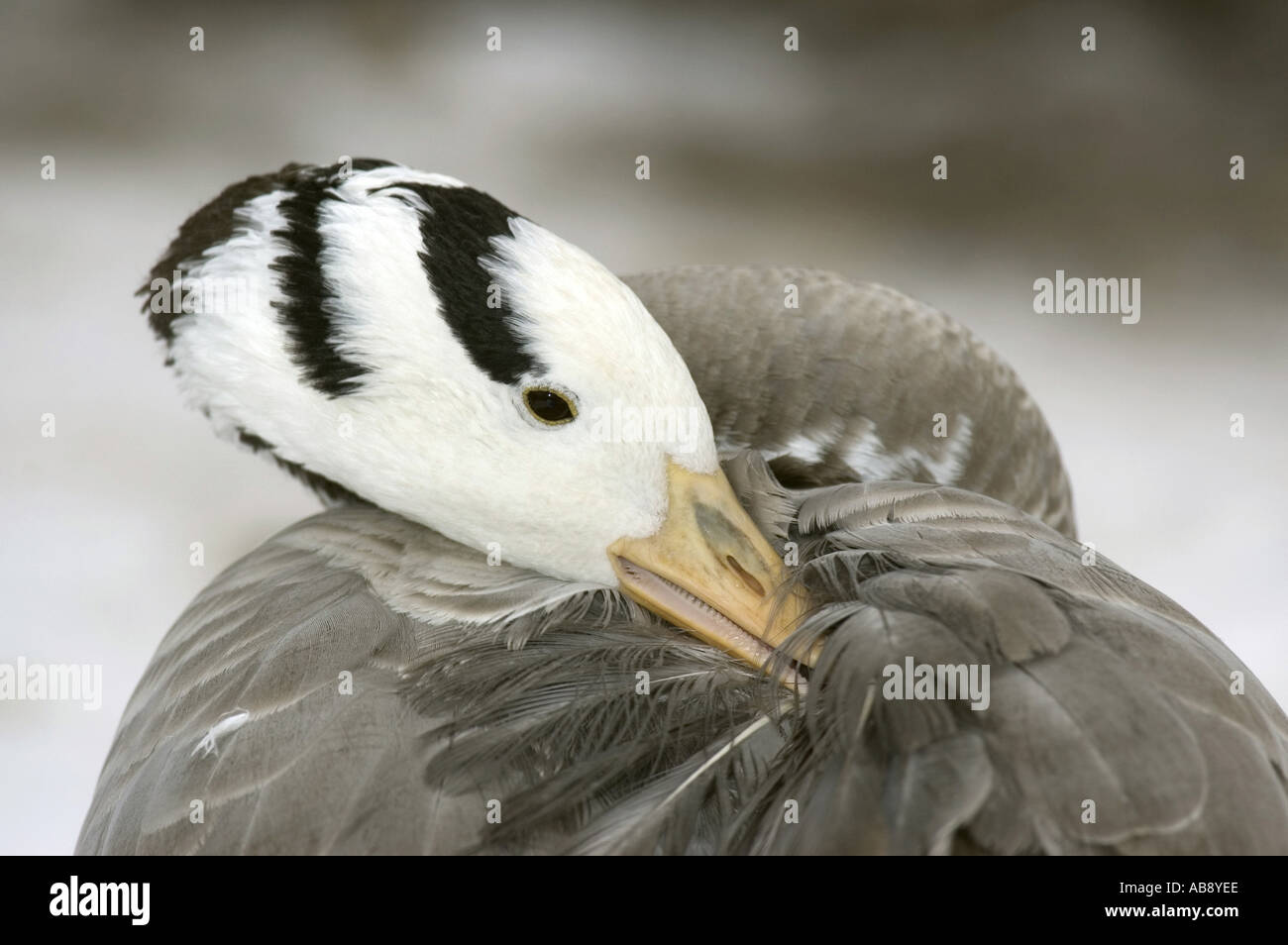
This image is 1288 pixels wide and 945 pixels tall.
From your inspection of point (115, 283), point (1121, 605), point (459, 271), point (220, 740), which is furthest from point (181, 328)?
point (115, 283)

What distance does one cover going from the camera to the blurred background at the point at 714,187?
182 cm

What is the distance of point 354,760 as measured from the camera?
0.67 meters

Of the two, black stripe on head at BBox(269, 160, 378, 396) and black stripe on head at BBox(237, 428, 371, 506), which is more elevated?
black stripe on head at BBox(269, 160, 378, 396)

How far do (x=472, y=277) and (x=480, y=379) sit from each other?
0.24ft

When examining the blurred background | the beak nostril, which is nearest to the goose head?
the beak nostril

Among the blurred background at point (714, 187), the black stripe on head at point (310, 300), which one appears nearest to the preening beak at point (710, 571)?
the black stripe on head at point (310, 300)

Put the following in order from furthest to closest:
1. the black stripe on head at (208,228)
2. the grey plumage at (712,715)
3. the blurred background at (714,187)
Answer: the blurred background at (714,187)
the black stripe on head at (208,228)
the grey plumage at (712,715)

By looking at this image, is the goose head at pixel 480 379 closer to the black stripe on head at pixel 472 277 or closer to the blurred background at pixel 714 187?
the black stripe on head at pixel 472 277

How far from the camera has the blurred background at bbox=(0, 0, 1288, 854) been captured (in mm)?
1815

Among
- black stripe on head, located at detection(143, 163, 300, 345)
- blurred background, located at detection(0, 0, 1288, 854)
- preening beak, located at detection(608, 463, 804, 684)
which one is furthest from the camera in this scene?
blurred background, located at detection(0, 0, 1288, 854)

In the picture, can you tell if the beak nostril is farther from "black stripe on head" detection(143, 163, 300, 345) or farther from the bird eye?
"black stripe on head" detection(143, 163, 300, 345)

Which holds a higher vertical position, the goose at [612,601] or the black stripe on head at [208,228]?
the black stripe on head at [208,228]
